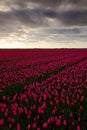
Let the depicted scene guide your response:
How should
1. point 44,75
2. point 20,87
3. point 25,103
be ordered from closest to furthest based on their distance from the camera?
point 25,103
point 20,87
point 44,75

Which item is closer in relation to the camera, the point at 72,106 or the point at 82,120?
the point at 82,120

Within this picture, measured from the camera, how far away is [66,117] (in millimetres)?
5199

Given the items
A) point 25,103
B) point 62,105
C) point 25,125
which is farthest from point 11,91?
point 25,125

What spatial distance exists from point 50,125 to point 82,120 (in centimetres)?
100

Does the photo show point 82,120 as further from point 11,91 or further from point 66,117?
point 11,91

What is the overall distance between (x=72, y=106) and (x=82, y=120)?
695 millimetres

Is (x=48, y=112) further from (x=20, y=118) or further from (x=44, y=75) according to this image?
(x=44, y=75)

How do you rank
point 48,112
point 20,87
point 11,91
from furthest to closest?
1. point 20,87
2. point 11,91
3. point 48,112

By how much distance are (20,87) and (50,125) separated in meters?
4.98

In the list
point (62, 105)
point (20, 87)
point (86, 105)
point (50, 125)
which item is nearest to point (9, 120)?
point (50, 125)

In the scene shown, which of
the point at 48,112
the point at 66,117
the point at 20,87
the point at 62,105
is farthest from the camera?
the point at 20,87

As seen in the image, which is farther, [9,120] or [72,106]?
[72,106]

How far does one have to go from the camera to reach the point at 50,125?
15.9 feet

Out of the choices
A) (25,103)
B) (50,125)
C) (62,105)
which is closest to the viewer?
(50,125)
